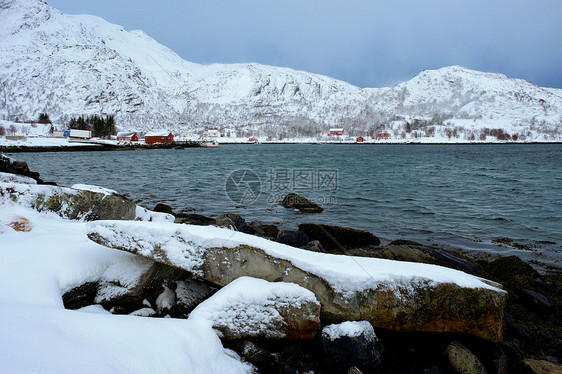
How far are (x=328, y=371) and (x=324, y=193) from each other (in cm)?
1907

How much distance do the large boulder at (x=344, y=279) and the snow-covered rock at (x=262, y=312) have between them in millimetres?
253

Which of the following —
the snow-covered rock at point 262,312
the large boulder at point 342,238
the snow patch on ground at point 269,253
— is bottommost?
the large boulder at point 342,238

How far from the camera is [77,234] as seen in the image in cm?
620

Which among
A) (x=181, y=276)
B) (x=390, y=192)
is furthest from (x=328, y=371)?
(x=390, y=192)

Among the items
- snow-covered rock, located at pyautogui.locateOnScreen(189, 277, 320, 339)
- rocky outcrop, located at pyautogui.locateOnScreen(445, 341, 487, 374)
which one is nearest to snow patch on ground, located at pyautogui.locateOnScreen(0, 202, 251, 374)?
snow-covered rock, located at pyautogui.locateOnScreen(189, 277, 320, 339)

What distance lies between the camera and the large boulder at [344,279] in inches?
179

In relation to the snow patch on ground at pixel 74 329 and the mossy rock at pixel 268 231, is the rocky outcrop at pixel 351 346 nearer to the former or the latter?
the snow patch on ground at pixel 74 329

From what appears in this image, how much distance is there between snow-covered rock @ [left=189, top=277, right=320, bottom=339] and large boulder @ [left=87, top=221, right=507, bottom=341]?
25 cm

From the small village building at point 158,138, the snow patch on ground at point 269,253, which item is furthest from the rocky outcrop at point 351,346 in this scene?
the small village building at point 158,138

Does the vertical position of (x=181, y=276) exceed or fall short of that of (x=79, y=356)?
it falls short

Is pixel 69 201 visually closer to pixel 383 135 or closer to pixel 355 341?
pixel 355 341

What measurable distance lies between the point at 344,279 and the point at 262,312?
1297mm

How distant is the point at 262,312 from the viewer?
169 inches

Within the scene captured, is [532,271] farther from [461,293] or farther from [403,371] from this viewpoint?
[403,371]
